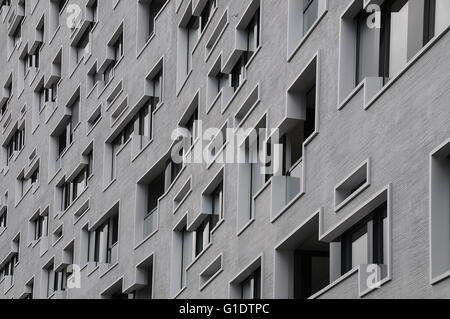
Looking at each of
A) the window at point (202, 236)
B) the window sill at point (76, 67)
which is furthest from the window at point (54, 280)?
the window at point (202, 236)

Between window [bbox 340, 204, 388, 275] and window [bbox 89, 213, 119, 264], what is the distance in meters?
18.4

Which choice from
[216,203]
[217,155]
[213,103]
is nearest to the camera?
[217,155]

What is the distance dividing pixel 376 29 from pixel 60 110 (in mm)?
29297

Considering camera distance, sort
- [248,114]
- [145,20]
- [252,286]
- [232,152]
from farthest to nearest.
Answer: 1. [145,20]
2. [232,152]
3. [248,114]
4. [252,286]

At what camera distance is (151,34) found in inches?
1747

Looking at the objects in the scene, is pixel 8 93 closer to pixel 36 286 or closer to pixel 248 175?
pixel 36 286

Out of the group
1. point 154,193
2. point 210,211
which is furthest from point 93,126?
point 210,211

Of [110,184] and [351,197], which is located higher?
[110,184]

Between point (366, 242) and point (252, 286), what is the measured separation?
6.93 metres

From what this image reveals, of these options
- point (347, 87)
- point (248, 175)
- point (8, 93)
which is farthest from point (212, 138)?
point (8, 93)

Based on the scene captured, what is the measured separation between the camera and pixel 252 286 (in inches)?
1281

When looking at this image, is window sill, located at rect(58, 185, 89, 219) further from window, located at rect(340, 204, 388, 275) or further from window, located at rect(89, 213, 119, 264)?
window, located at rect(340, 204, 388, 275)

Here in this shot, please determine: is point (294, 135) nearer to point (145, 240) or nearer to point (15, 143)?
point (145, 240)

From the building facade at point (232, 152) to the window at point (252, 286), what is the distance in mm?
56
